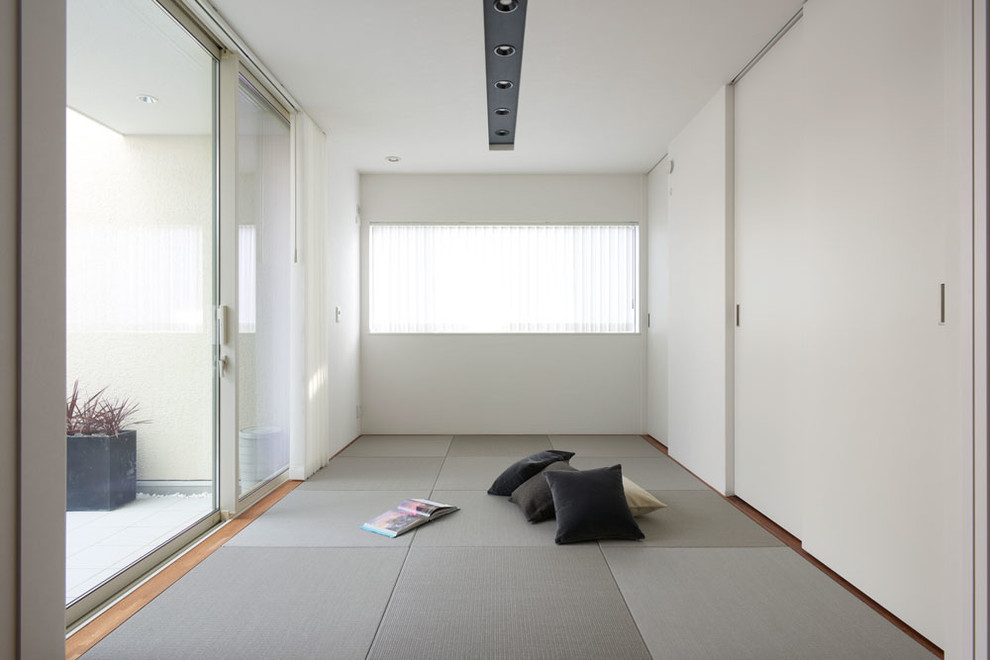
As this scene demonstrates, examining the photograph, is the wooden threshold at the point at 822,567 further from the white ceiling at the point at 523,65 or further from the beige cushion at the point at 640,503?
the white ceiling at the point at 523,65

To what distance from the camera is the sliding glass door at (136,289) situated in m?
2.22

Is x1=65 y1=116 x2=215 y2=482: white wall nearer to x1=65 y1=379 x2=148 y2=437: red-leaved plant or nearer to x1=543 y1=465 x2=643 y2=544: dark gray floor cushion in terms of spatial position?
x1=65 y1=379 x2=148 y2=437: red-leaved plant

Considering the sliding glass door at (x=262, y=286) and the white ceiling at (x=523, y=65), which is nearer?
the white ceiling at (x=523, y=65)

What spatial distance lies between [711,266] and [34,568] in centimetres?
387

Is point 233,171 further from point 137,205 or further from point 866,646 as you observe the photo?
point 866,646

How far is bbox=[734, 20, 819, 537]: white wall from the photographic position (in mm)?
3023

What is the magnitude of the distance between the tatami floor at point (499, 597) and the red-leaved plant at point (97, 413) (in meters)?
0.70

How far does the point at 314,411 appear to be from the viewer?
4.48 m

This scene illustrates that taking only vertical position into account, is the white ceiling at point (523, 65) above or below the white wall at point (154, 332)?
above

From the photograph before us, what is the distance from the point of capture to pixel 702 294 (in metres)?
4.34

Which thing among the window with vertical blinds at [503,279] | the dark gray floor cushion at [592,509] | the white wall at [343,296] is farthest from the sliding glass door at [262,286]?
the window with vertical blinds at [503,279]

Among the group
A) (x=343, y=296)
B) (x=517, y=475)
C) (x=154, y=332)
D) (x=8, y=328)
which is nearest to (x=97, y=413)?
(x=154, y=332)

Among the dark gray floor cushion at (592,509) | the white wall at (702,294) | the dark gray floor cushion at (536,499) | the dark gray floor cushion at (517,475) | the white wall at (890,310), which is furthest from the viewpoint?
the white wall at (702,294)

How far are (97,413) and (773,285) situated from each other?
3.28m
